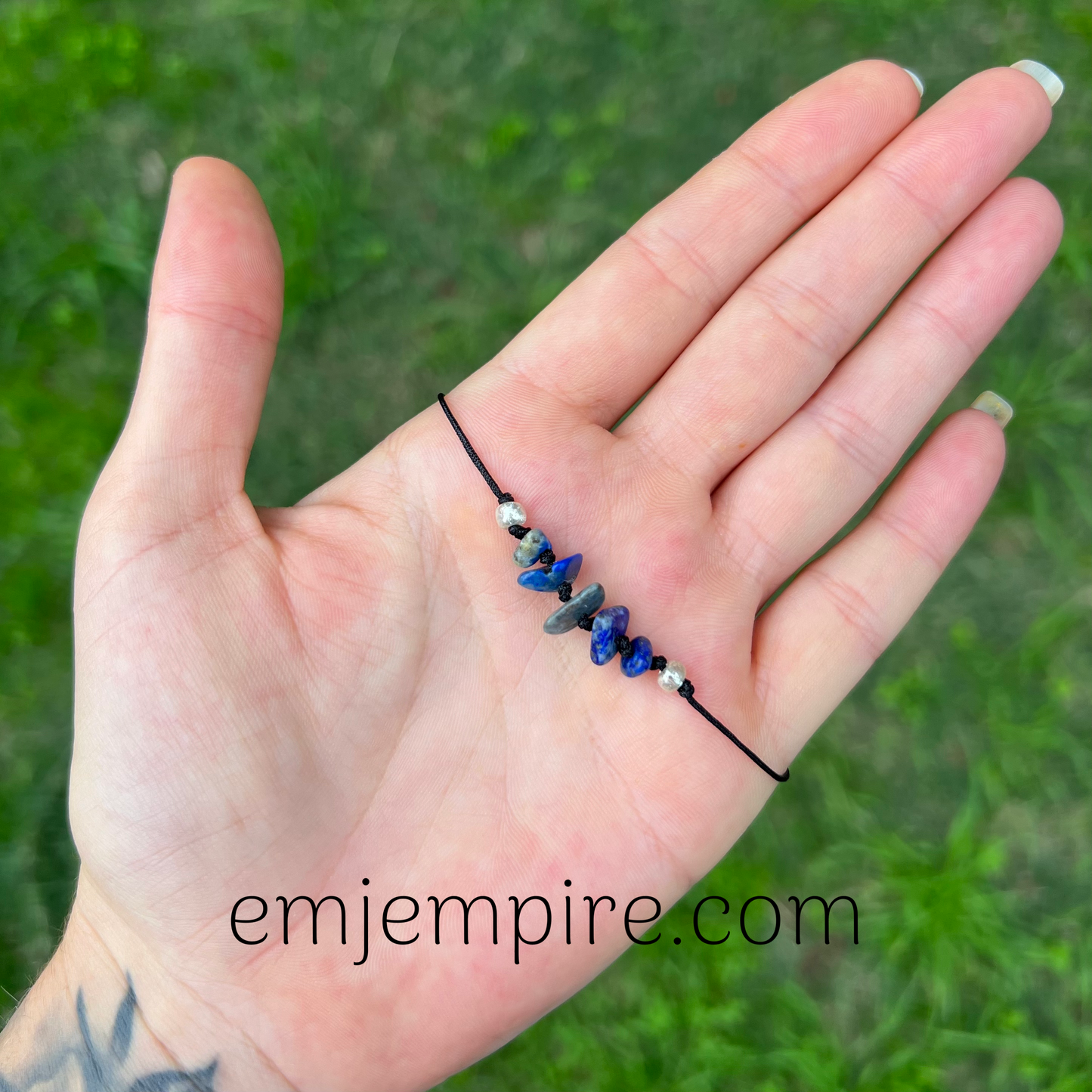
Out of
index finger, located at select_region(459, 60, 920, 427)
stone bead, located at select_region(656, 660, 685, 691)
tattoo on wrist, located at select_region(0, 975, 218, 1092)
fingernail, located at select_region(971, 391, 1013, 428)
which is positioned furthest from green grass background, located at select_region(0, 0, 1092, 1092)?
stone bead, located at select_region(656, 660, 685, 691)

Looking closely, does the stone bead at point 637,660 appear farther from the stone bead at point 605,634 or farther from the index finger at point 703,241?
the index finger at point 703,241

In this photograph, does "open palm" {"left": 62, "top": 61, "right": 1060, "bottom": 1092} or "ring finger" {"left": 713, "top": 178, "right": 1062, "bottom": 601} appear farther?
"ring finger" {"left": 713, "top": 178, "right": 1062, "bottom": 601}

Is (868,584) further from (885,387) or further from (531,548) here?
(531,548)

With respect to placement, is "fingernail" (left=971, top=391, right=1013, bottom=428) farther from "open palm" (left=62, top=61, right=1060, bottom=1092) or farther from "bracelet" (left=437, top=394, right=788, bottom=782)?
"bracelet" (left=437, top=394, right=788, bottom=782)

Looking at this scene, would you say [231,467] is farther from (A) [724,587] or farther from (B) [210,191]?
(A) [724,587]

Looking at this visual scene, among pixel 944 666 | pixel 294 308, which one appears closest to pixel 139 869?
pixel 294 308

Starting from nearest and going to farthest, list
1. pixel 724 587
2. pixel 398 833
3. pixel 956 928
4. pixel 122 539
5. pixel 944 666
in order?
pixel 122 539 < pixel 398 833 < pixel 724 587 < pixel 956 928 < pixel 944 666

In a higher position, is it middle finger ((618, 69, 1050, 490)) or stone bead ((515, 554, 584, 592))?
middle finger ((618, 69, 1050, 490))
